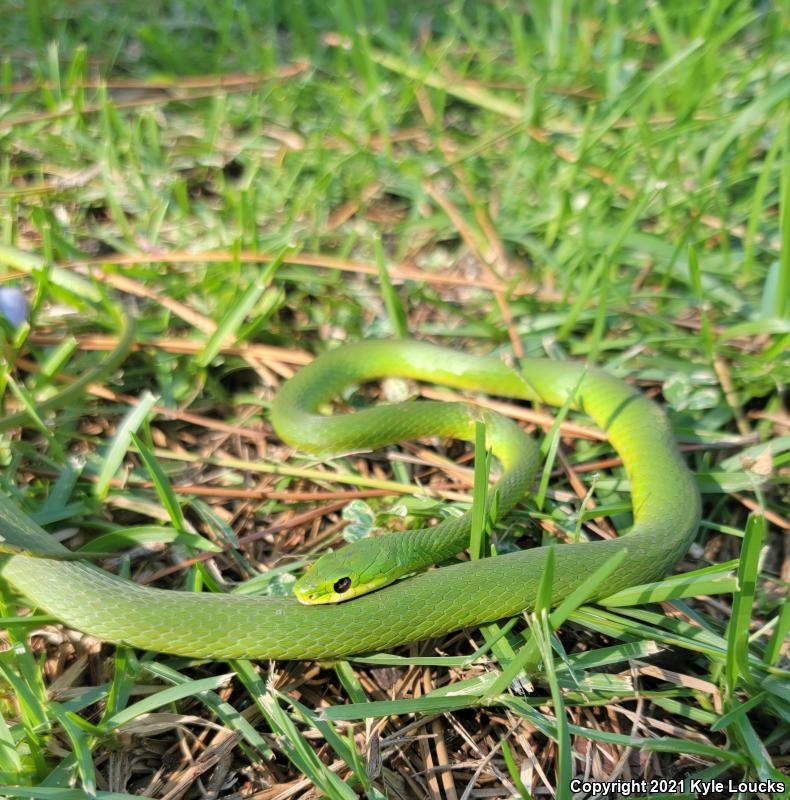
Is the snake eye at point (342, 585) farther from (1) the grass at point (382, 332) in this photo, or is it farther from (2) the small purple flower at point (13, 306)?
(2) the small purple flower at point (13, 306)

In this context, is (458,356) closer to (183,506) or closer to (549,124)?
(183,506)

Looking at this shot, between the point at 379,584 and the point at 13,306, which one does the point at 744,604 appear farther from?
the point at 13,306

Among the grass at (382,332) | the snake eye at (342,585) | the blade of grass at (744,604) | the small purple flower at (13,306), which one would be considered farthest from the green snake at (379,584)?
the small purple flower at (13,306)

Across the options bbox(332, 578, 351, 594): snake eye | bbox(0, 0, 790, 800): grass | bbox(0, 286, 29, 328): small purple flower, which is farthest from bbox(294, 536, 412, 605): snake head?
bbox(0, 286, 29, 328): small purple flower

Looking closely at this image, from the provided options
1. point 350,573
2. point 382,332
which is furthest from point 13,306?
point 350,573

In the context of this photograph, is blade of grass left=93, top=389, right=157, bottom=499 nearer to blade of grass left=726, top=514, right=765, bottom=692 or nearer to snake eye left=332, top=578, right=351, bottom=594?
snake eye left=332, top=578, right=351, bottom=594
